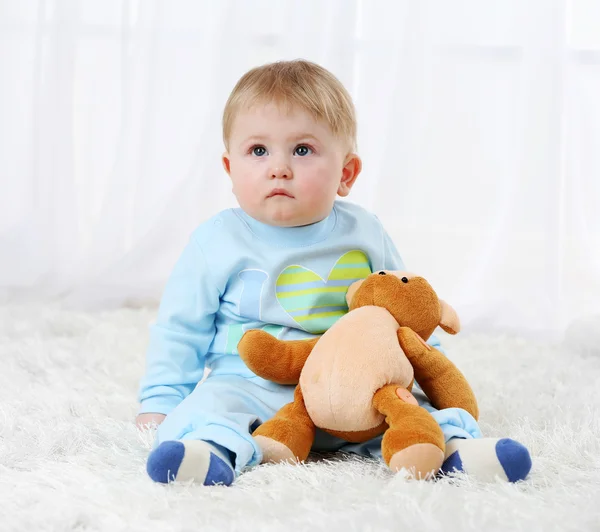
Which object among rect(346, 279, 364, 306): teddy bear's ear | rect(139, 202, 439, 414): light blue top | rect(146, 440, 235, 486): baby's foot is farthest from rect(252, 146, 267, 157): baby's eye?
rect(146, 440, 235, 486): baby's foot

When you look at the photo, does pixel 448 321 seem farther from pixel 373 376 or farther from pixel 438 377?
pixel 373 376

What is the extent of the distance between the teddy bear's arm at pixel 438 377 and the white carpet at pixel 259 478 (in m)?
0.11

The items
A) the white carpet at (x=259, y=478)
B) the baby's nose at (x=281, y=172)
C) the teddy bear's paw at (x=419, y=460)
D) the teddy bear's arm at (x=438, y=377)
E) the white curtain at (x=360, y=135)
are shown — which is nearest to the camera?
the white carpet at (x=259, y=478)

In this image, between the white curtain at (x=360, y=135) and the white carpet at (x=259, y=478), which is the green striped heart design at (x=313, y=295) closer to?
the white carpet at (x=259, y=478)

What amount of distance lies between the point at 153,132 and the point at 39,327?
86cm

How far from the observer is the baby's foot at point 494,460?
899 millimetres

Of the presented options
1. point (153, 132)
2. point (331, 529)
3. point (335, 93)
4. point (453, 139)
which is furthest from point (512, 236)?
point (331, 529)

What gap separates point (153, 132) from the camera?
97.9 inches

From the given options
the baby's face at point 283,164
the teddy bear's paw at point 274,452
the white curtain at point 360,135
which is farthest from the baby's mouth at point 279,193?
the white curtain at point 360,135

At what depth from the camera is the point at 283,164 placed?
115 centimetres

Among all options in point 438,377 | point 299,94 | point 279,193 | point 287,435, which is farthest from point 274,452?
point 299,94

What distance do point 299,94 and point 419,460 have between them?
0.54m

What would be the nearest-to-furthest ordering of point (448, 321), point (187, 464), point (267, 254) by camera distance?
1. point (187, 464)
2. point (448, 321)
3. point (267, 254)

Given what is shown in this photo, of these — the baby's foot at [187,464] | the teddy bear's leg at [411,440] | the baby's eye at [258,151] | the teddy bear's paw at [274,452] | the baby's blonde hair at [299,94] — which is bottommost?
the teddy bear's paw at [274,452]
